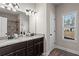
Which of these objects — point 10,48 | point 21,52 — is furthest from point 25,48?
point 10,48

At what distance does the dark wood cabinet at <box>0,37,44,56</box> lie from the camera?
1.98 meters

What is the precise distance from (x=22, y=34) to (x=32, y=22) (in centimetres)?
83

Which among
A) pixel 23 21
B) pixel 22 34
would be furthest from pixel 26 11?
pixel 22 34

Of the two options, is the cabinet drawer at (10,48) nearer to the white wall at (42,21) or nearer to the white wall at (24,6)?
the white wall at (42,21)

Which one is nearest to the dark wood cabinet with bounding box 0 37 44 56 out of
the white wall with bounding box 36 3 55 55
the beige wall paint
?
the white wall with bounding box 36 3 55 55

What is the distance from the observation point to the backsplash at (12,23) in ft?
9.31

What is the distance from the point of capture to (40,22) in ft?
12.3

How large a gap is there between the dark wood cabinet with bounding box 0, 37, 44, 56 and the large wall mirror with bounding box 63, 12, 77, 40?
165 cm

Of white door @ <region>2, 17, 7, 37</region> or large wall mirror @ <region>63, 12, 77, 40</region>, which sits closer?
white door @ <region>2, 17, 7, 37</region>

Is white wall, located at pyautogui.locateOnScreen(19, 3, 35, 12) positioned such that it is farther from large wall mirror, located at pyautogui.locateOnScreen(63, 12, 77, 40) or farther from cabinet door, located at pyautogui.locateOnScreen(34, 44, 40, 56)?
large wall mirror, located at pyautogui.locateOnScreen(63, 12, 77, 40)

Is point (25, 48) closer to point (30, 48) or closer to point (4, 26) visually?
point (30, 48)

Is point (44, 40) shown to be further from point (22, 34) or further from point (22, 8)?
point (22, 8)

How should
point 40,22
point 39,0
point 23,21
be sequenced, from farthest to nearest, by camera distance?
1. point 40,22
2. point 23,21
3. point 39,0

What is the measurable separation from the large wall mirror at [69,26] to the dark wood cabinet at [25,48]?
1.65 m
